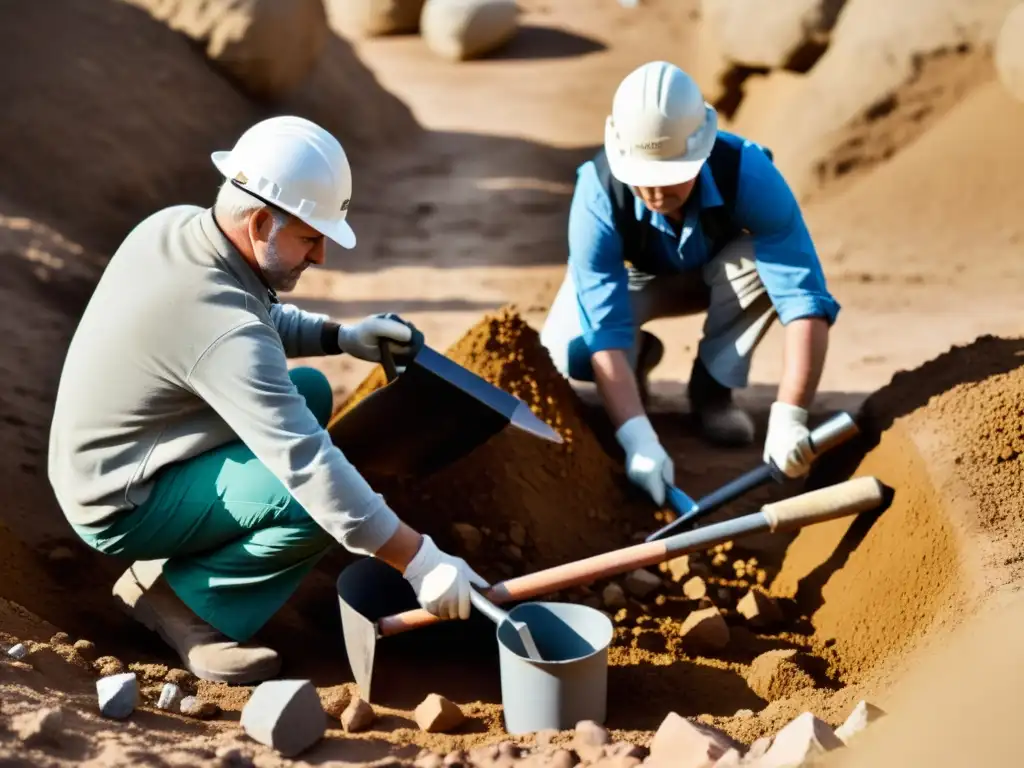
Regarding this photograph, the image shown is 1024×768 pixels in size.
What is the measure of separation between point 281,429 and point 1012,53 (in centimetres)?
555

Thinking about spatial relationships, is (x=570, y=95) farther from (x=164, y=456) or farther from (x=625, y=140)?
(x=164, y=456)

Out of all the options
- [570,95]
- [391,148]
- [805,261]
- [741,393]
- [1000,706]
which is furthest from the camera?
[570,95]

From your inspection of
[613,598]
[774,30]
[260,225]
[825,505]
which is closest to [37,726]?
[260,225]

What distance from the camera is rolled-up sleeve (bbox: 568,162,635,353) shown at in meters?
3.99

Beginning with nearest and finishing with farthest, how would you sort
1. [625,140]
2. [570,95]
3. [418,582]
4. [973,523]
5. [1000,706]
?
[1000,706]
[418,582]
[973,523]
[625,140]
[570,95]

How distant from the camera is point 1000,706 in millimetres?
1933

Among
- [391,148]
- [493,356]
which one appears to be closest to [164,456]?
[493,356]

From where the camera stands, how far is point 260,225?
9.57ft

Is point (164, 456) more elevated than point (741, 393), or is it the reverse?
point (164, 456)

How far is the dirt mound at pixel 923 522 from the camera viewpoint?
3121 mm

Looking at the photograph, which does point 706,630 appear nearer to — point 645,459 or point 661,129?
point 645,459

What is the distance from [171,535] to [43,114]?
4028mm

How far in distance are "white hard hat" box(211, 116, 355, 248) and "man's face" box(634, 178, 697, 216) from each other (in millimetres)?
1168

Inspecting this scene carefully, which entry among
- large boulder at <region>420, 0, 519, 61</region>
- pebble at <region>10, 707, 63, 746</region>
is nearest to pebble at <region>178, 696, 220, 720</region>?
pebble at <region>10, 707, 63, 746</region>
